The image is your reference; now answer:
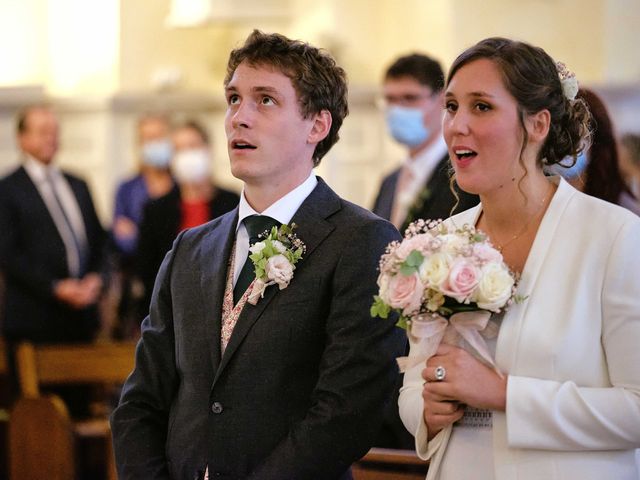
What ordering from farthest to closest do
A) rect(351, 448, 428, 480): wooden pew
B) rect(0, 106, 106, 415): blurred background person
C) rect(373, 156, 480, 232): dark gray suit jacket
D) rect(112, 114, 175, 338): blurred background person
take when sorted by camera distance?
1. rect(112, 114, 175, 338): blurred background person
2. rect(0, 106, 106, 415): blurred background person
3. rect(373, 156, 480, 232): dark gray suit jacket
4. rect(351, 448, 428, 480): wooden pew

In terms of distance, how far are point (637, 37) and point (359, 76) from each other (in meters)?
2.24

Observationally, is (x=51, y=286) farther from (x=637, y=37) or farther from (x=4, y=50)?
(x=4, y=50)

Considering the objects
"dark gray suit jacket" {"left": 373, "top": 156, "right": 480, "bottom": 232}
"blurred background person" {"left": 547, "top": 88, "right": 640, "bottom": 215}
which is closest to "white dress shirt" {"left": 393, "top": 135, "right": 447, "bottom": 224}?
"dark gray suit jacket" {"left": 373, "top": 156, "right": 480, "bottom": 232}

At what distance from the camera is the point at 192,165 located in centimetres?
737

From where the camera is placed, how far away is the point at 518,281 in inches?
116

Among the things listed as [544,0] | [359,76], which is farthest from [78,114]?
[544,0]

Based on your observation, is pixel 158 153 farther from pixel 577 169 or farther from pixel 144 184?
pixel 577 169

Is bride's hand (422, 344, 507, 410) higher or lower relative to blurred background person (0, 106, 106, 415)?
higher

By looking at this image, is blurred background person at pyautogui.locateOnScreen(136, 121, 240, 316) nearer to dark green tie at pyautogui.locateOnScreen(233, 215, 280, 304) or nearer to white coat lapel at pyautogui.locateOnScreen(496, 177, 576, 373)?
dark green tie at pyautogui.locateOnScreen(233, 215, 280, 304)

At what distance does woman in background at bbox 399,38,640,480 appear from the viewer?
2818 mm

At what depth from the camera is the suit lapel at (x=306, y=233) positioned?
3.28m

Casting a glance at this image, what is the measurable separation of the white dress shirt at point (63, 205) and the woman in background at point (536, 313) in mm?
4419

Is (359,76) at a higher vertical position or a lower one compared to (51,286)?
higher

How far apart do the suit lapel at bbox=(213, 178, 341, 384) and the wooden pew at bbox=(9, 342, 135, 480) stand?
1.55 m
